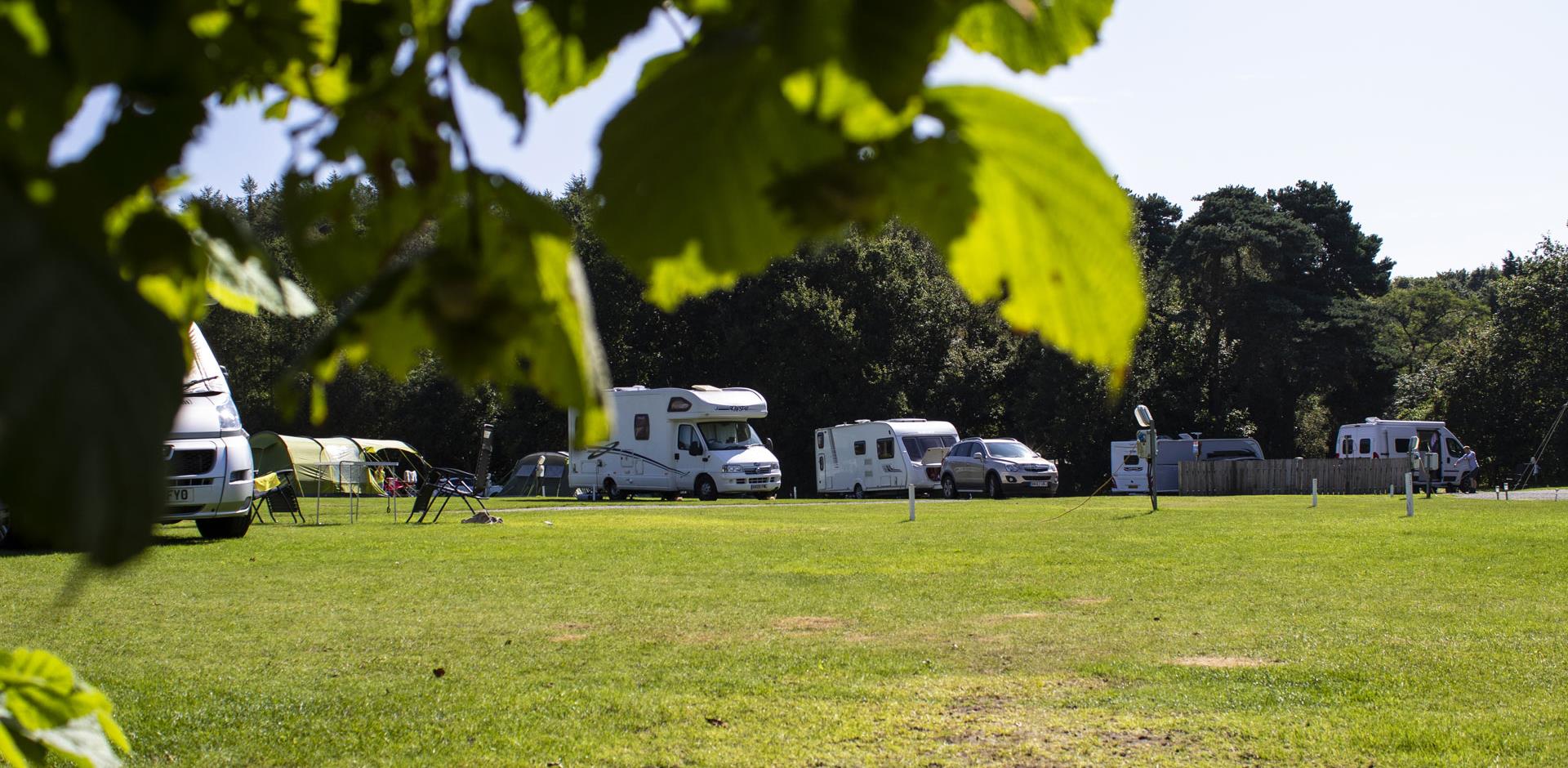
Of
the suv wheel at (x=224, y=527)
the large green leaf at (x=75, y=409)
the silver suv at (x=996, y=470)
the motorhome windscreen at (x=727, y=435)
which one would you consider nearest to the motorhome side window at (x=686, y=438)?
the motorhome windscreen at (x=727, y=435)

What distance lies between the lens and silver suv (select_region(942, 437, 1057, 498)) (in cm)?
2433

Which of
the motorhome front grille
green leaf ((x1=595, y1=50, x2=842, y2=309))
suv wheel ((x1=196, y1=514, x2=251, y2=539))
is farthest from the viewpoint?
suv wheel ((x1=196, y1=514, x2=251, y2=539))

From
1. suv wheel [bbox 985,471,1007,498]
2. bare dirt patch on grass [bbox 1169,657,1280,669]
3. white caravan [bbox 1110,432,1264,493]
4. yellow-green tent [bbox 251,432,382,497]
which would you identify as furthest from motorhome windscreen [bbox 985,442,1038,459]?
bare dirt patch on grass [bbox 1169,657,1280,669]

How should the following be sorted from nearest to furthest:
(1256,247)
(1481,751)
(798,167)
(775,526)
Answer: (798,167)
(1481,751)
(775,526)
(1256,247)

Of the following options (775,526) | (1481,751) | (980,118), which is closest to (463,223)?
(980,118)

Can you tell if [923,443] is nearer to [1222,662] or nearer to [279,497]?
[279,497]

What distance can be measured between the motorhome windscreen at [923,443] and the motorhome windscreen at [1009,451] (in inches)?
68.9

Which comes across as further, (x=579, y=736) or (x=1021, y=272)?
(x=579, y=736)

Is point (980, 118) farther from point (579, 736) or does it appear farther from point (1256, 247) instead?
point (1256, 247)

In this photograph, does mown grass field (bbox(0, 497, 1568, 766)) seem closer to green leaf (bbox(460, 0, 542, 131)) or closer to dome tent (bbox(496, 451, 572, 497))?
green leaf (bbox(460, 0, 542, 131))

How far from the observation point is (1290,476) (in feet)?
96.5

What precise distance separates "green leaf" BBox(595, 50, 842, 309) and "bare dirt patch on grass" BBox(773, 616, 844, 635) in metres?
6.63

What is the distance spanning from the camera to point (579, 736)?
4750 mm

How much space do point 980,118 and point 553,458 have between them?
1258 inches
